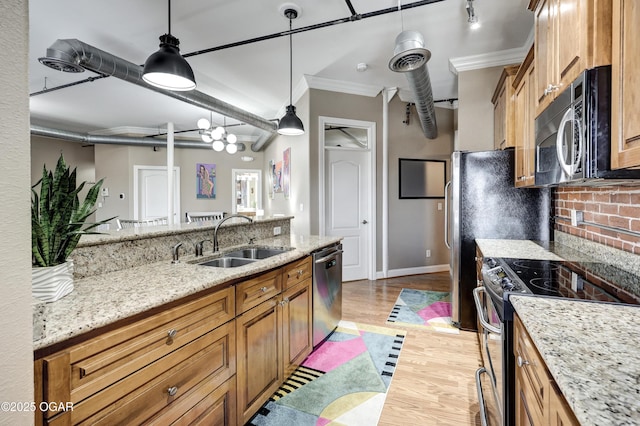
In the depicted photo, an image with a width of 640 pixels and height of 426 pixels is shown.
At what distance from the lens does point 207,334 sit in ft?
4.53

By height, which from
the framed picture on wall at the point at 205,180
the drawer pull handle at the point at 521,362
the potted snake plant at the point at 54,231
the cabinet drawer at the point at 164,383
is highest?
the framed picture on wall at the point at 205,180

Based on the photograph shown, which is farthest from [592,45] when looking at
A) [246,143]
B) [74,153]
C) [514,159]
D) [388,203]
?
[74,153]

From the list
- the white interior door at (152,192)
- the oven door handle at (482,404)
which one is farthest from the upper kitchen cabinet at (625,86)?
the white interior door at (152,192)

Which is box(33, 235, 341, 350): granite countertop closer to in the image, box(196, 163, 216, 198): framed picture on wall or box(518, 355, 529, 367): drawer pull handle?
box(518, 355, 529, 367): drawer pull handle

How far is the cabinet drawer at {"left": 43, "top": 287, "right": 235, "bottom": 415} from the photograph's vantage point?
0.88m

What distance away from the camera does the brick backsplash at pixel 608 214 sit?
1560 millimetres

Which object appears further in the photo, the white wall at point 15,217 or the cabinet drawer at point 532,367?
the cabinet drawer at point 532,367

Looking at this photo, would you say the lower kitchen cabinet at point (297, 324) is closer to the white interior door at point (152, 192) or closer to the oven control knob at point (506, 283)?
the oven control knob at point (506, 283)

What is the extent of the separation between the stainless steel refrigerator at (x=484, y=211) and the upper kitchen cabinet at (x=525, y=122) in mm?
205

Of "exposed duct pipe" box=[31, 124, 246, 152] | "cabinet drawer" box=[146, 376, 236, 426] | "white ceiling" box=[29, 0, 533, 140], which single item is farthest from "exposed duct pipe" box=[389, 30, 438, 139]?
"exposed duct pipe" box=[31, 124, 246, 152]

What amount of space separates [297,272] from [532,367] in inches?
58.3

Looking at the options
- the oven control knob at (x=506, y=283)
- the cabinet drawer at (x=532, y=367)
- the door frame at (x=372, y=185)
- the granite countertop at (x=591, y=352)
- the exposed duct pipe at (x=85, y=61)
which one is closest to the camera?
the granite countertop at (x=591, y=352)

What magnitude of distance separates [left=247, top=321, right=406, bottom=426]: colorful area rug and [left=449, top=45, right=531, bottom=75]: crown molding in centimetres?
308

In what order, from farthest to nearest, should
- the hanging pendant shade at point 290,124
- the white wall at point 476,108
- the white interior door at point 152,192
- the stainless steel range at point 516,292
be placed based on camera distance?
1. the white interior door at point 152,192
2. the white wall at point 476,108
3. the hanging pendant shade at point 290,124
4. the stainless steel range at point 516,292
